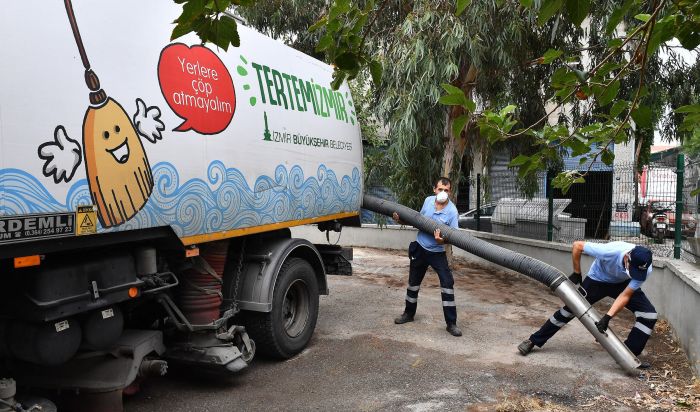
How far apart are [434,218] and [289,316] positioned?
207cm

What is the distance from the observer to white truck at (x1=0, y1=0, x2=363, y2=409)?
271 centimetres

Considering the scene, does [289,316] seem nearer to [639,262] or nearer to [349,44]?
[639,262]

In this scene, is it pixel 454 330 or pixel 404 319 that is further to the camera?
pixel 404 319

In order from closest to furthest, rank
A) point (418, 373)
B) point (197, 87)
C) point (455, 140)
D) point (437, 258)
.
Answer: point (197, 87) < point (418, 373) < point (437, 258) < point (455, 140)

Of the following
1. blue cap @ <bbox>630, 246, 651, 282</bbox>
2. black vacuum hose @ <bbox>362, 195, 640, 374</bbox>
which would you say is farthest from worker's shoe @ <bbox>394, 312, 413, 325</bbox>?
blue cap @ <bbox>630, 246, 651, 282</bbox>

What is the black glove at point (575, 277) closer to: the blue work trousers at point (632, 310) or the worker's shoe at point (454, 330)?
the blue work trousers at point (632, 310)

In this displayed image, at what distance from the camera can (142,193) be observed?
331 cm

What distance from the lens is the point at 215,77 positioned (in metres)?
→ 3.99

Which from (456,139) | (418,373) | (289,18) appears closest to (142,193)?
(418,373)

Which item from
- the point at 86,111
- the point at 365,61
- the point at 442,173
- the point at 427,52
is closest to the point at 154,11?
the point at 86,111

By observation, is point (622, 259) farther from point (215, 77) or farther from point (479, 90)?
point (479, 90)

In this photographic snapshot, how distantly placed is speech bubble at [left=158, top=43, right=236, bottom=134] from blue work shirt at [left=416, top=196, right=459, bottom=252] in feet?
9.73

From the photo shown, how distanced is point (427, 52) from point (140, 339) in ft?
19.7

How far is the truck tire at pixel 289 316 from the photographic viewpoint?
4785 millimetres
